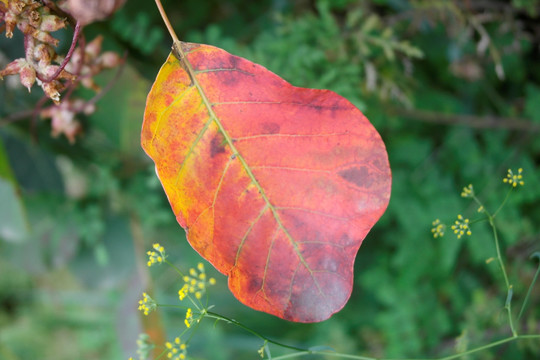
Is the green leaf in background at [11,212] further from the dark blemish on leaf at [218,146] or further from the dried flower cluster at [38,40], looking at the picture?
the dark blemish on leaf at [218,146]

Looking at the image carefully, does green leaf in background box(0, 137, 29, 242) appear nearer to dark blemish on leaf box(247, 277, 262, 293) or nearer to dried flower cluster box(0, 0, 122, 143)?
dried flower cluster box(0, 0, 122, 143)

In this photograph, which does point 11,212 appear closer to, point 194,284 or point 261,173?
point 194,284

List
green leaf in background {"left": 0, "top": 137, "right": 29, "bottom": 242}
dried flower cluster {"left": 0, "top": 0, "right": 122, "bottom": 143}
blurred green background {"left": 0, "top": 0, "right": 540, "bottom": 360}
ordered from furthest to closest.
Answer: blurred green background {"left": 0, "top": 0, "right": 540, "bottom": 360} < green leaf in background {"left": 0, "top": 137, "right": 29, "bottom": 242} < dried flower cluster {"left": 0, "top": 0, "right": 122, "bottom": 143}

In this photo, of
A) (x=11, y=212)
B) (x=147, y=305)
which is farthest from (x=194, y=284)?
(x=11, y=212)

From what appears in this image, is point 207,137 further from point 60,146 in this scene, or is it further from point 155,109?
point 60,146

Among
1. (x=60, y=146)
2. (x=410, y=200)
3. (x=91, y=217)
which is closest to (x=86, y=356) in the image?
(x=91, y=217)

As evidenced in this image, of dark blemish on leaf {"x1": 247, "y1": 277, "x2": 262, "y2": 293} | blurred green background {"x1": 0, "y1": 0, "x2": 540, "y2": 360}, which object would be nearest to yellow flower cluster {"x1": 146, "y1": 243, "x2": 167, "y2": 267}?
dark blemish on leaf {"x1": 247, "y1": 277, "x2": 262, "y2": 293}
